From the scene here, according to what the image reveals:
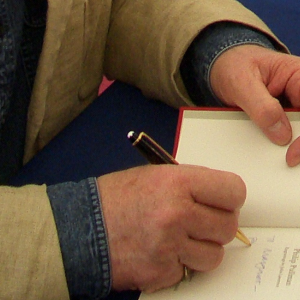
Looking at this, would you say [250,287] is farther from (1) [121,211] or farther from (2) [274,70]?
(2) [274,70]

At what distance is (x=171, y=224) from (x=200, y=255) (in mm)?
38

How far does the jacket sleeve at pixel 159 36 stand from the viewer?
645 mm

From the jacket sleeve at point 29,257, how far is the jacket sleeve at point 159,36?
0.30m

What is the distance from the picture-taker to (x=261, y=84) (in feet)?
1.82

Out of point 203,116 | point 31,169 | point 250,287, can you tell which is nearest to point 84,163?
point 31,169

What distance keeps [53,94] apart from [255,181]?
1.05 feet

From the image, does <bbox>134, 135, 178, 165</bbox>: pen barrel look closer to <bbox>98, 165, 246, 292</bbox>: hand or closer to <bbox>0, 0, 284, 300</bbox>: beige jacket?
<bbox>98, 165, 246, 292</bbox>: hand

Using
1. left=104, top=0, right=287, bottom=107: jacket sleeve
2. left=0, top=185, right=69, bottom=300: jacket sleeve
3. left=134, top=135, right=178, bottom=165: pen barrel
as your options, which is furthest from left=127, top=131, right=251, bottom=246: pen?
left=104, top=0, right=287, bottom=107: jacket sleeve

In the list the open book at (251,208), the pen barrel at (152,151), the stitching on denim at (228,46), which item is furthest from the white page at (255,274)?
the stitching on denim at (228,46)

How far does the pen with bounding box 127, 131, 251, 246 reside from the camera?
1.45ft

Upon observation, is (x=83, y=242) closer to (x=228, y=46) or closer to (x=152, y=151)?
(x=152, y=151)

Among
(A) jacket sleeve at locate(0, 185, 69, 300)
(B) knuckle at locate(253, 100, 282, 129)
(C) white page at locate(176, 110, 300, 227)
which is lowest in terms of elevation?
(A) jacket sleeve at locate(0, 185, 69, 300)
